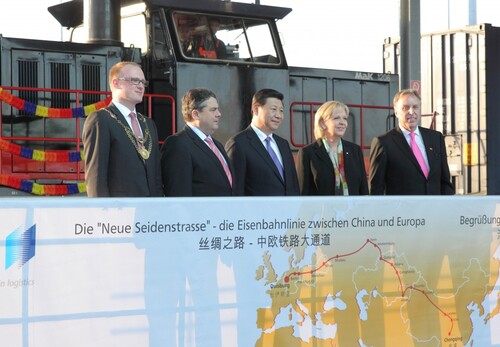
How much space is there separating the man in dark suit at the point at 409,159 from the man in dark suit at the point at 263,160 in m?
0.75

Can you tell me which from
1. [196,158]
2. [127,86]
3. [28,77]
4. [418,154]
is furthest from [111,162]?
[28,77]

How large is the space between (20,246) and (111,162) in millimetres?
1476

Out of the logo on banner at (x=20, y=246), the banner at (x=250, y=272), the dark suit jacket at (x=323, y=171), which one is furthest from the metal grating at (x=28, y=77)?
the logo on banner at (x=20, y=246)

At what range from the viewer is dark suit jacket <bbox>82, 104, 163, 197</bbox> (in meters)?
4.43

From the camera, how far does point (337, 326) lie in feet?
12.4

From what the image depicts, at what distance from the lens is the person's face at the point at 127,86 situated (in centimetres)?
468

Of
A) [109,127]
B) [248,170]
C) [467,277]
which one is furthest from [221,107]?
[467,277]

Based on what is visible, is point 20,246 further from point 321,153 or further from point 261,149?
point 321,153

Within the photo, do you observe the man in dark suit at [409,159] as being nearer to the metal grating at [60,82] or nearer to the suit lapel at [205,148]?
the suit lapel at [205,148]

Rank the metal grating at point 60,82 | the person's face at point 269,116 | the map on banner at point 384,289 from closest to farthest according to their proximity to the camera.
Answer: the map on banner at point 384,289 < the person's face at point 269,116 < the metal grating at point 60,82

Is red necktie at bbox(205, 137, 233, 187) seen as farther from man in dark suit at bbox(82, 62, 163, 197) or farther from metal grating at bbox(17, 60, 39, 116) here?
metal grating at bbox(17, 60, 39, 116)

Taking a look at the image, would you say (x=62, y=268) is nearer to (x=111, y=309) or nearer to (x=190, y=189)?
(x=111, y=309)

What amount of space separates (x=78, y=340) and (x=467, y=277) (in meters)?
1.97

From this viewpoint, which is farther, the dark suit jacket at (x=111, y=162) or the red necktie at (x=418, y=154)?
the red necktie at (x=418, y=154)
